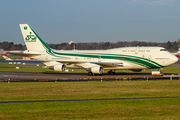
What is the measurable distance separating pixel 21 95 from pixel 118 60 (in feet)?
92.1

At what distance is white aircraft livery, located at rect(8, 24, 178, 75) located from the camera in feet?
159

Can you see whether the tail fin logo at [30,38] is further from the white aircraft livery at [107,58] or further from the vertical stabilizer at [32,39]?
the white aircraft livery at [107,58]

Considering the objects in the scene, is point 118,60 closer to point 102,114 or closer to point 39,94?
point 39,94

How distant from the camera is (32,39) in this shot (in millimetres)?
57344

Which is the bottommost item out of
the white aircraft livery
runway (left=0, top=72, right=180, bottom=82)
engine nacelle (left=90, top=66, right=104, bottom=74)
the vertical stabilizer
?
runway (left=0, top=72, right=180, bottom=82)

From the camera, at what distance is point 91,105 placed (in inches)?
788

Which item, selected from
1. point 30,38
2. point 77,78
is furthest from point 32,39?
point 77,78

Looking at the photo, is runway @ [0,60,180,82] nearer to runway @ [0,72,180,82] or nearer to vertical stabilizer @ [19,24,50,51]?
runway @ [0,72,180,82]

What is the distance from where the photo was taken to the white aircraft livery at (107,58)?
48.5 metres

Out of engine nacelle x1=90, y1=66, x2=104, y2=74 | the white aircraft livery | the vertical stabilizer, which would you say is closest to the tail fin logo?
the vertical stabilizer

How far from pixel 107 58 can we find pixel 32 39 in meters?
18.1

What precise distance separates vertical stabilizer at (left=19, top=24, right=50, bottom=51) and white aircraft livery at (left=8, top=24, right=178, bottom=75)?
22cm

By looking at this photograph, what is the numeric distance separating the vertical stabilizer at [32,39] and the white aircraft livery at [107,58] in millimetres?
221

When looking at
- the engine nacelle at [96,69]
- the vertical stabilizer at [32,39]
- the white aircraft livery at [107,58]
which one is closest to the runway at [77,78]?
the engine nacelle at [96,69]
